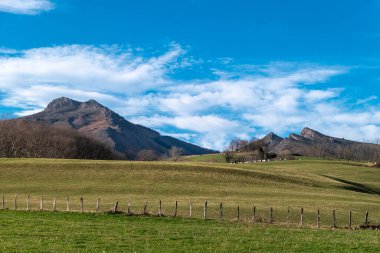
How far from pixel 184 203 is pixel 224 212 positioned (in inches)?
260

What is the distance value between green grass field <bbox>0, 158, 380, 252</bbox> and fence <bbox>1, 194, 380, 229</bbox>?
4.8 inches

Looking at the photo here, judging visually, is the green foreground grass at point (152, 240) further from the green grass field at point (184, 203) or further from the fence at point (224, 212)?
the fence at point (224, 212)

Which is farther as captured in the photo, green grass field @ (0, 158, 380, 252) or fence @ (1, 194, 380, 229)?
fence @ (1, 194, 380, 229)

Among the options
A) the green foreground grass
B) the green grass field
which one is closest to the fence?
the green grass field

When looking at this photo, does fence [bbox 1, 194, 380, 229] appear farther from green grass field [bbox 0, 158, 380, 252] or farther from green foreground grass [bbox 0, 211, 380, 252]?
green foreground grass [bbox 0, 211, 380, 252]

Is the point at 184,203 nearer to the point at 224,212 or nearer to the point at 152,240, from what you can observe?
the point at 224,212

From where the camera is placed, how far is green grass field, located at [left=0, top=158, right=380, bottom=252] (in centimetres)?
2573

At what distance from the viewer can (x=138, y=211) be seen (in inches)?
1738

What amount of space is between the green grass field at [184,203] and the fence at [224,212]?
12cm

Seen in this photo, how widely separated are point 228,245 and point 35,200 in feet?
117

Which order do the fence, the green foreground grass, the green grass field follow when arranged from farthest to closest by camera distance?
the fence → the green grass field → the green foreground grass

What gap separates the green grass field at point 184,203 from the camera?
1013 inches

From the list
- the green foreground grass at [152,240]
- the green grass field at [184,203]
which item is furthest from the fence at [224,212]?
the green foreground grass at [152,240]

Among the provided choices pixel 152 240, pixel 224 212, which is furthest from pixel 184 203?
pixel 152 240
